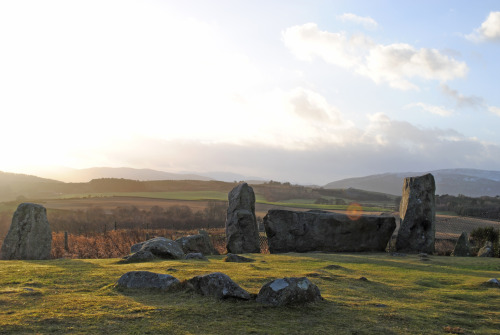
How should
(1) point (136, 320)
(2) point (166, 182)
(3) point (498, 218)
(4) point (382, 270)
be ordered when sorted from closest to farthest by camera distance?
1. (1) point (136, 320)
2. (4) point (382, 270)
3. (3) point (498, 218)
4. (2) point (166, 182)

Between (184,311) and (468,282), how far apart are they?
8815 mm

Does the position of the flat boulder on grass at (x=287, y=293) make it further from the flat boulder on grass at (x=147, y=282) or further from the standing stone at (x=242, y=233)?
the standing stone at (x=242, y=233)

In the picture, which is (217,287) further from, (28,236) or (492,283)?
(28,236)

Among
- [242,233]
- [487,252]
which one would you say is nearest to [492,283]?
[487,252]

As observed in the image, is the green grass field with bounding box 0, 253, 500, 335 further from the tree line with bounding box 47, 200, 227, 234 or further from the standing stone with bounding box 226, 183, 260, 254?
the tree line with bounding box 47, 200, 227, 234

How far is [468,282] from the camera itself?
39.4ft

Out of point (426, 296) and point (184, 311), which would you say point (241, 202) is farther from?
point (184, 311)

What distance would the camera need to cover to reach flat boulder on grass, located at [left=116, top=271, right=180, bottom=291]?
9078 millimetres

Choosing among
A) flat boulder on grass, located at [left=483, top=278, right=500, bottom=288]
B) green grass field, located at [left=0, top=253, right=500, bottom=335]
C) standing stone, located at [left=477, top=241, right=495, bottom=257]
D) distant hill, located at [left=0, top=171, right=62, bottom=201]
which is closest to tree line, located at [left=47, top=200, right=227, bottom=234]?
standing stone, located at [left=477, top=241, right=495, bottom=257]

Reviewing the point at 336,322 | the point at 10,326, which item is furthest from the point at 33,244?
the point at 336,322

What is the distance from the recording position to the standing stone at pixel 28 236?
18.1 meters

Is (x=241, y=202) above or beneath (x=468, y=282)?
above

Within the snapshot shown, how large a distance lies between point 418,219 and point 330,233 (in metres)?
5.04

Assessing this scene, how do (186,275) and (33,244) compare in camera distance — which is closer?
(186,275)
